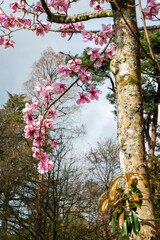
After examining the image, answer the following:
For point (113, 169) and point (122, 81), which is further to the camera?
point (113, 169)

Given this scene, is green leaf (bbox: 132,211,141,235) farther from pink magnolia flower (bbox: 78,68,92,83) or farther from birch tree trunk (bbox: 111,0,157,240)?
pink magnolia flower (bbox: 78,68,92,83)

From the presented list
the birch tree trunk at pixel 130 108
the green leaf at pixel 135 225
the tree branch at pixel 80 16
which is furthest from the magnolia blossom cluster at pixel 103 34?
the green leaf at pixel 135 225

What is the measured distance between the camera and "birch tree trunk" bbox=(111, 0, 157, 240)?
3.41 ft

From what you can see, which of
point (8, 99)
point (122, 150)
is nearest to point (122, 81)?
point (122, 150)

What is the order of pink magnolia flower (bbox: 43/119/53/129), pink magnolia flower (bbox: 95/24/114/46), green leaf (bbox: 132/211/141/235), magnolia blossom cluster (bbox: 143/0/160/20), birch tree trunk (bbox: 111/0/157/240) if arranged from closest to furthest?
green leaf (bbox: 132/211/141/235)
birch tree trunk (bbox: 111/0/157/240)
magnolia blossom cluster (bbox: 143/0/160/20)
pink magnolia flower (bbox: 95/24/114/46)
pink magnolia flower (bbox: 43/119/53/129)

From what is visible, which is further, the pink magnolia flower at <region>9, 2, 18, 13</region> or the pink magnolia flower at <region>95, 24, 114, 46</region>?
the pink magnolia flower at <region>9, 2, 18, 13</region>

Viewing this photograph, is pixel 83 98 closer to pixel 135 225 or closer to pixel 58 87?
pixel 58 87

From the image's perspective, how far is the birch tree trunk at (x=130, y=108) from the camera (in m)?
1.04

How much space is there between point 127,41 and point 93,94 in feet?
2.63

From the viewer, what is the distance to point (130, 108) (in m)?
1.21

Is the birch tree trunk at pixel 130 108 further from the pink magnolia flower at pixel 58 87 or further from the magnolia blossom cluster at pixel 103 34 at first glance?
the pink magnolia flower at pixel 58 87

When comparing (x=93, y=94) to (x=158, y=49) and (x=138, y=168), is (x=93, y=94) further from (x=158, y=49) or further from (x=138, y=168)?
(x=158, y=49)

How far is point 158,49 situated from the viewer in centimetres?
1212

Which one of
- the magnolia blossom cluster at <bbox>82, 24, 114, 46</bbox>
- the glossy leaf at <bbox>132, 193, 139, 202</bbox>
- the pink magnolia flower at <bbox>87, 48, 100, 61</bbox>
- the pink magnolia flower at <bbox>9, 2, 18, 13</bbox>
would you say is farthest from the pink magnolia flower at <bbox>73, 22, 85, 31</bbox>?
the glossy leaf at <bbox>132, 193, 139, 202</bbox>
